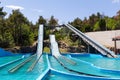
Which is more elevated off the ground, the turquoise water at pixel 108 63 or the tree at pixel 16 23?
the tree at pixel 16 23

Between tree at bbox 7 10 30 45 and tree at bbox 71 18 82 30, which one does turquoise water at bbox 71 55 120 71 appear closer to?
tree at bbox 7 10 30 45

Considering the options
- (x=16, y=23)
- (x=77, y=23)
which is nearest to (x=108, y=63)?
(x=16, y=23)

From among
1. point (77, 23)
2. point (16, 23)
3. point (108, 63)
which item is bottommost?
point (108, 63)

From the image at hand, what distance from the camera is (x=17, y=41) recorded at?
35.8 m

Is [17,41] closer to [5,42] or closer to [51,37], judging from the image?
[5,42]

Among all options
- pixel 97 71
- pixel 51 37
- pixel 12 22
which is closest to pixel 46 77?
pixel 97 71

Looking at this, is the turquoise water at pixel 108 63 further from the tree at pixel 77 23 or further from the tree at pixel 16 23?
the tree at pixel 77 23

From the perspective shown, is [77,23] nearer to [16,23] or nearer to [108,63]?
[16,23]

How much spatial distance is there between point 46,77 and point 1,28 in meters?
25.6

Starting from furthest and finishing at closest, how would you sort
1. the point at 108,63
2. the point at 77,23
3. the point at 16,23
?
the point at 77,23 < the point at 16,23 < the point at 108,63

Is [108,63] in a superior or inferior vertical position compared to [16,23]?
inferior

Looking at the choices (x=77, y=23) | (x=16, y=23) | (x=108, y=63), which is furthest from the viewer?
(x=77, y=23)

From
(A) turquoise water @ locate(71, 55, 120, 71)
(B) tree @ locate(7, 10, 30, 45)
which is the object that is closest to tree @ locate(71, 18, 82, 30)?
(B) tree @ locate(7, 10, 30, 45)

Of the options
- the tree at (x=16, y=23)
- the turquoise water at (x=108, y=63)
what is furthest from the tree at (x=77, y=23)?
the turquoise water at (x=108, y=63)
